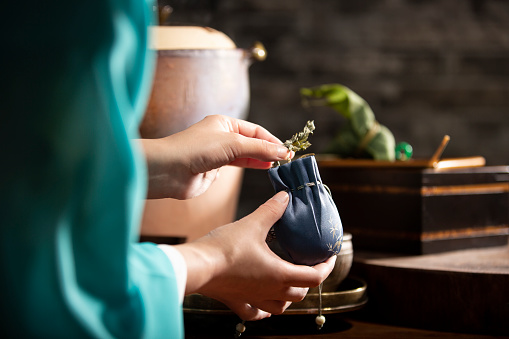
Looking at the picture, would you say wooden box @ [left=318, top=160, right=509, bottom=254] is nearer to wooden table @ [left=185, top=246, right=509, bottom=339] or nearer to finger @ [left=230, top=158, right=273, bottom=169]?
wooden table @ [left=185, top=246, right=509, bottom=339]

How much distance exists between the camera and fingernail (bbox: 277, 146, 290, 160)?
708mm

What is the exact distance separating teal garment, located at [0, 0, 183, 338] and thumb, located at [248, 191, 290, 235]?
19 centimetres

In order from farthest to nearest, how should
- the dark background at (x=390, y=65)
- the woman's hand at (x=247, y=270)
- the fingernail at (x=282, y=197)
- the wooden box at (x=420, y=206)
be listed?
the dark background at (x=390, y=65), the wooden box at (x=420, y=206), the fingernail at (x=282, y=197), the woman's hand at (x=247, y=270)

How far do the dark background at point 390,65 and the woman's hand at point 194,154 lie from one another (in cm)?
102

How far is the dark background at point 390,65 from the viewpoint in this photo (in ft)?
5.60

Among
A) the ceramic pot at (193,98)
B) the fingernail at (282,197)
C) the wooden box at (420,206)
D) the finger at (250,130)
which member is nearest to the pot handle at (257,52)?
the ceramic pot at (193,98)

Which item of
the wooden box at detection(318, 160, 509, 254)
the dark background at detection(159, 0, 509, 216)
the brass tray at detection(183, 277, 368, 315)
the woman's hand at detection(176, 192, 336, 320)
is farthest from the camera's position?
the dark background at detection(159, 0, 509, 216)

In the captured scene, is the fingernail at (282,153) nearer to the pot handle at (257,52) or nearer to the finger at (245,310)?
the finger at (245,310)

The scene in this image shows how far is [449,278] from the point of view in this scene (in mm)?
890

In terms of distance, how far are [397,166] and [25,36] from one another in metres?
0.76

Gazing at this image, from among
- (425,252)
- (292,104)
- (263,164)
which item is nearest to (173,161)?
(263,164)

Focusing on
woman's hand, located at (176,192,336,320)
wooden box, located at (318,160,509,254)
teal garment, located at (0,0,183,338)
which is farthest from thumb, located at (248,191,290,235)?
wooden box, located at (318,160,509,254)

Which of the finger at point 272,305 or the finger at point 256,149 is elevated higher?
the finger at point 256,149

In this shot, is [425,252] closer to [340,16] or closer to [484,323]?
[484,323]
